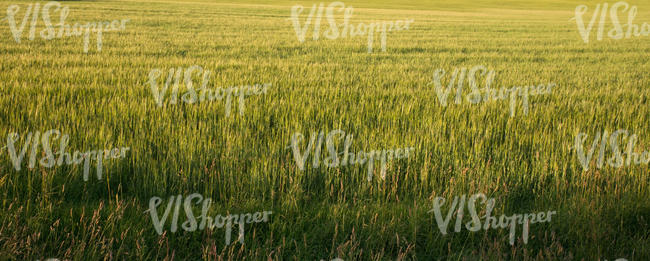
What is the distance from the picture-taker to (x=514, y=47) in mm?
17125

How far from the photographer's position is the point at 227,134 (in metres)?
4.62

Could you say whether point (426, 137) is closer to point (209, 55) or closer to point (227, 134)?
point (227, 134)

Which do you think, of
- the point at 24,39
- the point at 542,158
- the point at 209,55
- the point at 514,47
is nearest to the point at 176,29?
the point at 24,39

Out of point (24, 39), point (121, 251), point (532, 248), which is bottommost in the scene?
point (532, 248)

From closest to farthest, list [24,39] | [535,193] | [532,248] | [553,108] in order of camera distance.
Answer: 1. [532,248]
2. [535,193]
3. [553,108]
4. [24,39]

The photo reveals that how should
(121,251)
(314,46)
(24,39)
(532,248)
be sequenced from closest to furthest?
(121,251) → (532,248) → (24,39) → (314,46)

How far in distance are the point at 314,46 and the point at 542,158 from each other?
11.6m

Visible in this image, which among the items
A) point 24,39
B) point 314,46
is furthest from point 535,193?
point 24,39

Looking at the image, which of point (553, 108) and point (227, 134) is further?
point (553, 108)

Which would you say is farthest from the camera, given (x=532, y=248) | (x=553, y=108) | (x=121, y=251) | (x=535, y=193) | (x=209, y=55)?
(x=209, y=55)

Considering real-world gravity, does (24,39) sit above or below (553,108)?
above

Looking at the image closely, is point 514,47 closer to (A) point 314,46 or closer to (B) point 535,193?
(A) point 314,46

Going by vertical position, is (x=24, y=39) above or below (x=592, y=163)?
above

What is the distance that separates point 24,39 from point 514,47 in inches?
644
